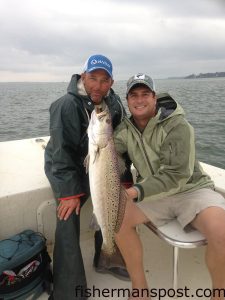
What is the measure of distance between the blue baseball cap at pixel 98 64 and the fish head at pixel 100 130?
2.22 feet

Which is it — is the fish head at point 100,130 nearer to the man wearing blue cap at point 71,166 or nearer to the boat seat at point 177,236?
the man wearing blue cap at point 71,166

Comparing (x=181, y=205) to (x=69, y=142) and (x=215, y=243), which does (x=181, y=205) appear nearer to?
(x=215, y=243)

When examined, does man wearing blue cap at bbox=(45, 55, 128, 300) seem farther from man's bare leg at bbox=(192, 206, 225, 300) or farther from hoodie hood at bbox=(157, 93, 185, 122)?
man's bare leg at bbox=(192, 206, 225, 300)

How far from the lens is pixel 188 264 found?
12.8 feet

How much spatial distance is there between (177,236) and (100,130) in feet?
3.90

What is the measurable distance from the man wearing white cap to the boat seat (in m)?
0.06

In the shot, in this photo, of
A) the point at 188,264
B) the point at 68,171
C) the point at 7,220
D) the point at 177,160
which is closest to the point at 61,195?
the point at 68,171

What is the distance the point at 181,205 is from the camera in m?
3.30

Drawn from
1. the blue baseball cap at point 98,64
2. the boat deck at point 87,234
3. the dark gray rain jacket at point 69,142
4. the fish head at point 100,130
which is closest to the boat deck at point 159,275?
the boat deck at point 87,234

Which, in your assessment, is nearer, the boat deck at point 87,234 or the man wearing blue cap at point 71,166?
the man wearing blue cap at point 71,166

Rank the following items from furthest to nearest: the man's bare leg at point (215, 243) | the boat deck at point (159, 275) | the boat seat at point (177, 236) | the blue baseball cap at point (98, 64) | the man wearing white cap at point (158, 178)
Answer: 1. the boat deck at point (159, 275)
2. the blue baseball cap at point (98, 64)
3. the man wearing white cap at point (158, 178)
4. the boat seat at point (177, 236)
5. the man's bare leg at point (215, 243)

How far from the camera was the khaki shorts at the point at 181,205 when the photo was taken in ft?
10.3

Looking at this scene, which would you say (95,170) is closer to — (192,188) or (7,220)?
(192,188)

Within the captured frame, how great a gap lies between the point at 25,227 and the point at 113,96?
1.77 metres
